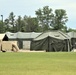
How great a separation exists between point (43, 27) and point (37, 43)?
74.2 metres

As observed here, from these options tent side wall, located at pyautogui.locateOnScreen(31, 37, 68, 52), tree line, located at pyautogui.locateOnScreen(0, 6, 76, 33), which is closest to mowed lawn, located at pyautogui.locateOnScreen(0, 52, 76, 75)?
tent side wall, located at pyautogui.locateOnScreen(31, 37, 68, 52)

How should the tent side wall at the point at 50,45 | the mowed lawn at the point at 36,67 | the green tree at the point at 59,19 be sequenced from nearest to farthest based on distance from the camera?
the mowed lawn at the point at 36,67
the tent side wall at the point at 50,45
the green tree at the point at 59,19

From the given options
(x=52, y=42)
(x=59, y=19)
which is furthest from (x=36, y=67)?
(x=59, y=19)

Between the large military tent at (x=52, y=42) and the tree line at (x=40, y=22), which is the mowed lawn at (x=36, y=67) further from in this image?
the tree line at (x=40, y=22)

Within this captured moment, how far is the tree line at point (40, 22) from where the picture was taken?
5016 inches

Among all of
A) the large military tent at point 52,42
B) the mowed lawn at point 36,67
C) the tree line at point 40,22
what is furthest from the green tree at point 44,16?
the mowed lawn at point 36,67

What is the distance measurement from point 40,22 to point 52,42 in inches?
3100

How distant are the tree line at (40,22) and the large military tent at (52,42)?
65229 millimetres

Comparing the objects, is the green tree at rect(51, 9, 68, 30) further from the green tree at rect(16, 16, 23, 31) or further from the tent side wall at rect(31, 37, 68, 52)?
the tent side wall at rect(31, 37, 68, 52)

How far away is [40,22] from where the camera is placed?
5295 inches

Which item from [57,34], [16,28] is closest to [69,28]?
[16,28]

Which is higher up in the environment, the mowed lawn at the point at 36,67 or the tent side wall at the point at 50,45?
the mowed lawn at the point at 36,67

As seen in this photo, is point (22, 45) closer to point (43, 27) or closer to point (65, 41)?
point (65, 41)

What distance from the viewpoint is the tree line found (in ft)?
418
